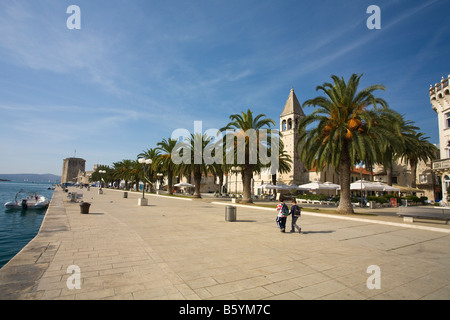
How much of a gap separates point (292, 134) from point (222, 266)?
59.0 m

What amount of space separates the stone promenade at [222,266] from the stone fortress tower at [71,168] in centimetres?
19725

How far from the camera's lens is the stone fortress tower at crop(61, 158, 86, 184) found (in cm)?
17900

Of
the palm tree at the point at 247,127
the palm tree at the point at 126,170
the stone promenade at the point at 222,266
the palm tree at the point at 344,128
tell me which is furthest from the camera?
the palm tree at the point at 126,170

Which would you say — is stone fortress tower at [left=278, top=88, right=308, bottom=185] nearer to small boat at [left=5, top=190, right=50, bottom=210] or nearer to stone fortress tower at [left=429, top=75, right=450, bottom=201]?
stone fortress tower at [left=429, top=75, right=450, bottom=201]

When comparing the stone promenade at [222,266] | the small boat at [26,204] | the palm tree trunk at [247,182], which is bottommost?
the small boat at [26,204]

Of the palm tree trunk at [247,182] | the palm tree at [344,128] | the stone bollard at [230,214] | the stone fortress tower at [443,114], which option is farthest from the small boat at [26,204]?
the stone fortress tower at [443,114]

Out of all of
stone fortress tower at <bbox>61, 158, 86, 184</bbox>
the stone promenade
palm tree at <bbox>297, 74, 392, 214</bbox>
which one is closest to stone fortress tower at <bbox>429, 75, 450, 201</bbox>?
palm tree at <bbox>297, 74, 392, 214</bbox>

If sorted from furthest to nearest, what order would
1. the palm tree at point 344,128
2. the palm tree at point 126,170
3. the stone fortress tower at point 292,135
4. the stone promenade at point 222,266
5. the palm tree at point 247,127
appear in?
the palm tree at point 126,170 → the stone fortress tower at point 292,135 → the palm tree at point 247,127 → the palm tree at point 344,128 → the stone promenade at point 222,266

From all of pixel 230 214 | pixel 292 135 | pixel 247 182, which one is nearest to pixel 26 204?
pixel 247 182

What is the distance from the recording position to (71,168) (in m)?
183

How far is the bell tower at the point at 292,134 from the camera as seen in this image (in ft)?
196

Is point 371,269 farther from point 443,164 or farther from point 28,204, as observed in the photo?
point 28,204

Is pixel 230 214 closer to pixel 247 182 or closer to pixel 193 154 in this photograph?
pixel 247 182

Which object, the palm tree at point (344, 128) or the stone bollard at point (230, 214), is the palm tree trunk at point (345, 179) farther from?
the stone bollard at point (230, 214)
